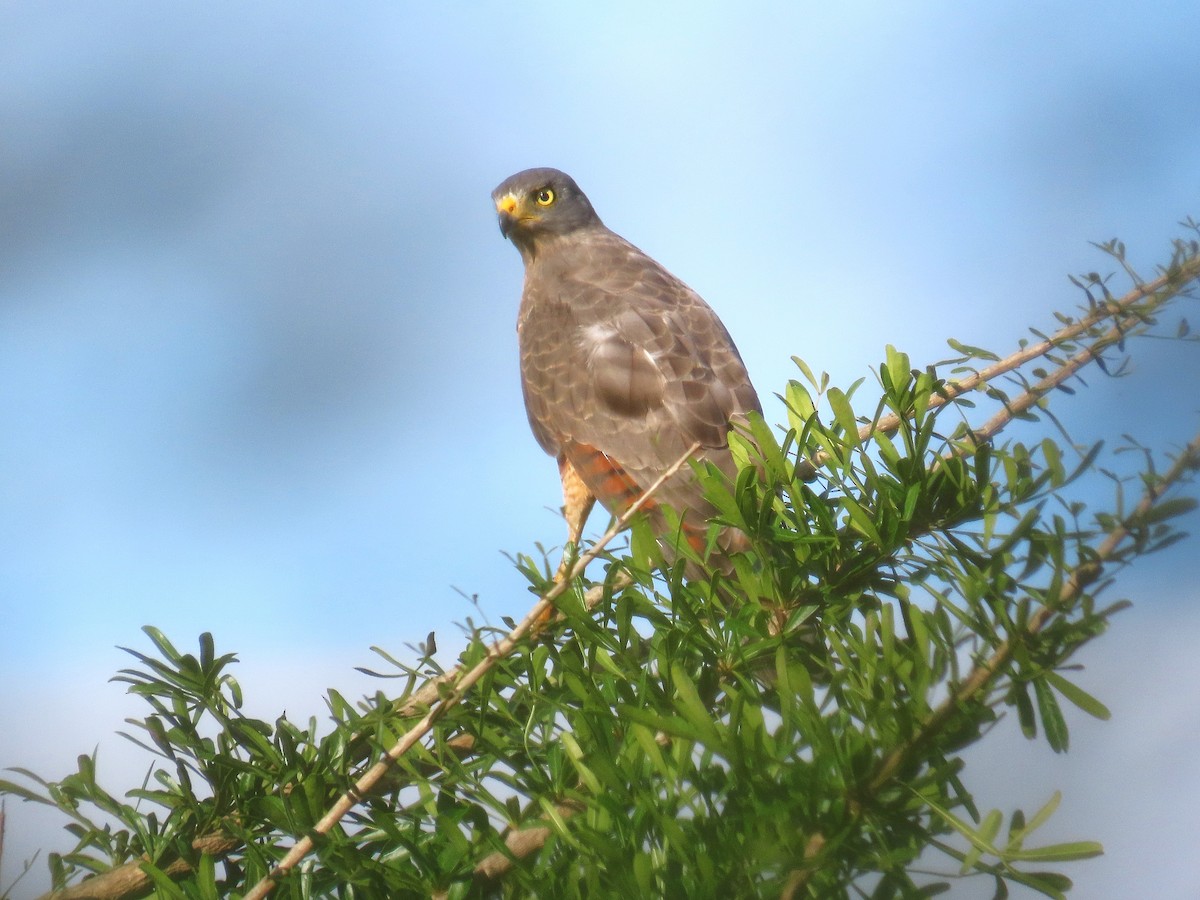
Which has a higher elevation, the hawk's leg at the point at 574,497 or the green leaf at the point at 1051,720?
the hawk's leg at the point at 574,497

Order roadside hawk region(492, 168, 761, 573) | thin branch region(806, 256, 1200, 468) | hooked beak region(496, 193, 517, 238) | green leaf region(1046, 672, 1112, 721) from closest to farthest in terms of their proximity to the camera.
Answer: green leaf region(1046, 672, 1112, 721), thin branch region(806, 256, 1200, 468), roadside hawk region(492, 168, 761, 573), hooked beak region(496, 193, 517, 238)

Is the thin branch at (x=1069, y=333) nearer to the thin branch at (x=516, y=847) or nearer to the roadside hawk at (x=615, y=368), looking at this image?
the thin branch at (x=516, y=847)

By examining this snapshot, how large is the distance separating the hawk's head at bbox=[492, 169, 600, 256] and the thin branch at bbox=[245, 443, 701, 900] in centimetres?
93

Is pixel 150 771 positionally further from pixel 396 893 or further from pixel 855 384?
pixel 855 384

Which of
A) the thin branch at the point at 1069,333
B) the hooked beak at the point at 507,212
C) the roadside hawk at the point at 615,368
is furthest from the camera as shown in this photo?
the hooked beak at the point at 507,212

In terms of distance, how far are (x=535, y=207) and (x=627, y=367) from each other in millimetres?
354

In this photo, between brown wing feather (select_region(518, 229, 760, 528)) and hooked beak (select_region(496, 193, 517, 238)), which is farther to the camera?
hooked beak (select_region(496, 193, 517, 238))

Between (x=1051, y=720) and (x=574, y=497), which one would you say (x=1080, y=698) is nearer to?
(x=1051, y=720)

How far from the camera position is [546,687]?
1.14ft

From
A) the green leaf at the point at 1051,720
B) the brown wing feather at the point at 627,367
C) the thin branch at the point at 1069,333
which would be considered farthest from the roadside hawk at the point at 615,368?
the green leaf at the point at 1051,720

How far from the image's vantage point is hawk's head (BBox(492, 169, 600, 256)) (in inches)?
46.9

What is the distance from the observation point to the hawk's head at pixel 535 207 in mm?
1190

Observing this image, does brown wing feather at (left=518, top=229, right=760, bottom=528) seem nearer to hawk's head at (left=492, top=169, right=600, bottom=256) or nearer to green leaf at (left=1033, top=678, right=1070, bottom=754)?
hawk's head at (left=492, top=169, right=600, bottom=256)

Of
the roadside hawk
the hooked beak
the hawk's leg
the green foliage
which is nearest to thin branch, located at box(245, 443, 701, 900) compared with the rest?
the green foliage
